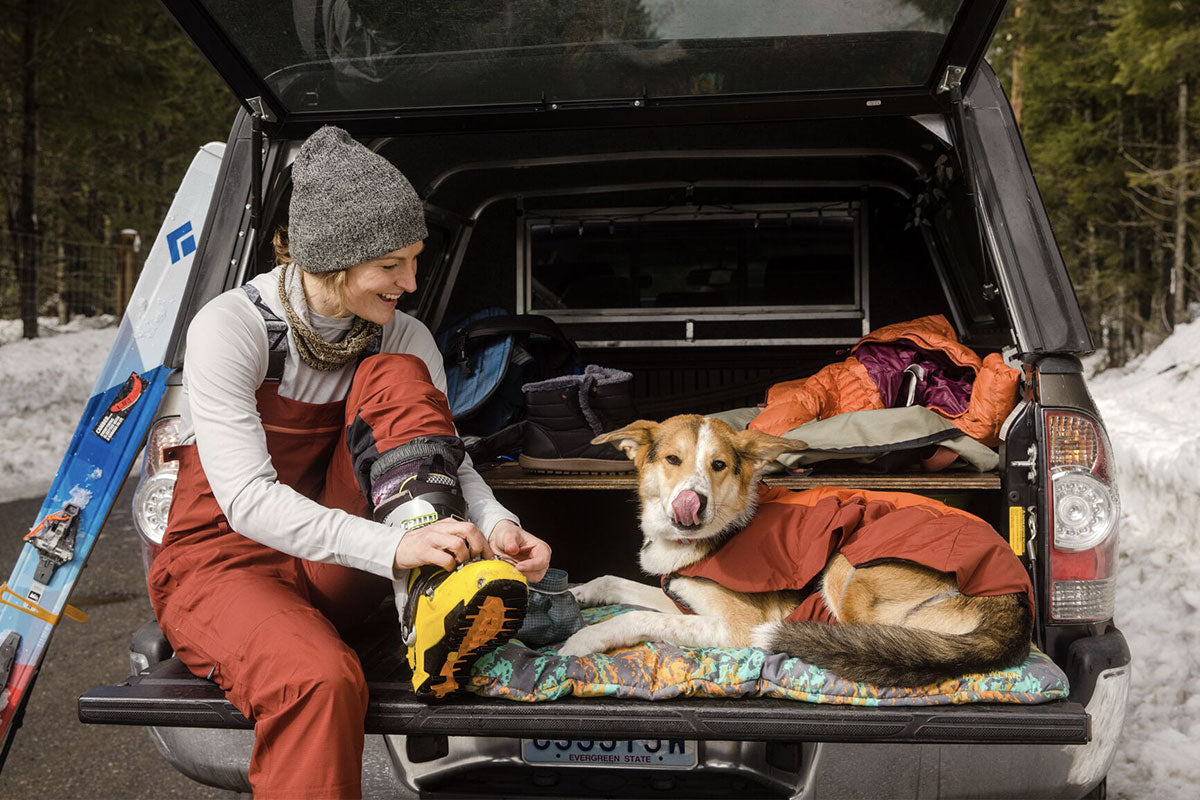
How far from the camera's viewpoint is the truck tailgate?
6.48 ft

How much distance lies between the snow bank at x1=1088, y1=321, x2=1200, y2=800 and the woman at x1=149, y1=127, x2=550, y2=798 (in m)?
2.45

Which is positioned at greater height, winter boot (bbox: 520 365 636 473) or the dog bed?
winter boot (bbox: 520 365 636 473)

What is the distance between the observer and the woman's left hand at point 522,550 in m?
2.29

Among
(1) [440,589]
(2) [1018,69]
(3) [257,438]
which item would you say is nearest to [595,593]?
(1) [440,589]

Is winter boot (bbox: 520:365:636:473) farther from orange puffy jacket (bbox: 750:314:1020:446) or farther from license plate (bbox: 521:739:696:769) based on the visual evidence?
license plate (bbox: 521:739:696:769)

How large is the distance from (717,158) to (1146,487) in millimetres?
4664

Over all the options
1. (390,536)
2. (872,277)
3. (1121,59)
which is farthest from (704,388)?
(1121,59)

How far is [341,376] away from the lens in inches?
98.7

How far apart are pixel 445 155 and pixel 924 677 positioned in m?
3.28

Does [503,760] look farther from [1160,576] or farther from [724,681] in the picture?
[1160,576]

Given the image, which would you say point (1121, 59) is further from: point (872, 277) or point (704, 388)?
point (704, 388)

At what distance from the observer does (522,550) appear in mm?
2318

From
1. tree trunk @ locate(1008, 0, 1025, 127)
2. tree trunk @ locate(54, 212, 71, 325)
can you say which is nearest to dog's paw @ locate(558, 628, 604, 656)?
tree trunk @ locate(54, 212, 71, 325)

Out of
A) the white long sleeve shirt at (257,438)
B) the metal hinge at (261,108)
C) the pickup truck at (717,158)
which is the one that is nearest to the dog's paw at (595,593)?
the pickup truck at (717,158)
